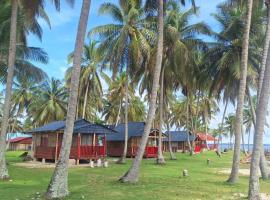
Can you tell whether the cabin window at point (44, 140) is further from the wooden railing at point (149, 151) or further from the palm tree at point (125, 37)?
the wooden railing at point (149, 151)

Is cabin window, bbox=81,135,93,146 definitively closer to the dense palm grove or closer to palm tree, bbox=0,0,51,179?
the dense palm grove

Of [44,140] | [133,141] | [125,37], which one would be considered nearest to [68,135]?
[125,37]

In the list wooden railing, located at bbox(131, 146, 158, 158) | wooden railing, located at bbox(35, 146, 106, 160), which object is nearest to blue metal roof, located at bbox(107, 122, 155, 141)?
wooden railing, located at bbox(131, 146, 158, 158)

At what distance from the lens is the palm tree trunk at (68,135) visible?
Result: 14000 mm

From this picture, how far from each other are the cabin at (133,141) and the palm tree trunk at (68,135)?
99.6 ft

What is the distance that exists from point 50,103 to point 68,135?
43.4 meters

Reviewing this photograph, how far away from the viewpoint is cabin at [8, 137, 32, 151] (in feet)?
297

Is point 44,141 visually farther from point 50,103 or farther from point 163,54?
point 50,103

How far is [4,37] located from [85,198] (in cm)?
1447

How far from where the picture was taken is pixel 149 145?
4741 cm

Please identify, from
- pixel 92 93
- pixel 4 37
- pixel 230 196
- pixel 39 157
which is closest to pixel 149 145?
pixel 92 93

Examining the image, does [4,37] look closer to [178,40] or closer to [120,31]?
[120,31]

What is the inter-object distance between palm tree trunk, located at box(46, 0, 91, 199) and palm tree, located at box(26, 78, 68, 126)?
41.9 m

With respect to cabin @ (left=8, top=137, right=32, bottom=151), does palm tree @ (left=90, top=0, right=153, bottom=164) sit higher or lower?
higher
